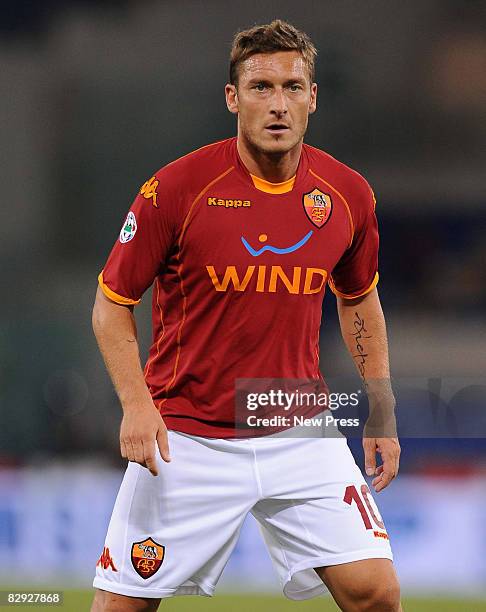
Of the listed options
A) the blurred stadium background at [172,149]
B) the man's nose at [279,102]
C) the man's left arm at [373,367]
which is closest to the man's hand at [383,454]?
the man's left arm at [373,367]

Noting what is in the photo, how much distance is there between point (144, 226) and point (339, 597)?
1.21 meters

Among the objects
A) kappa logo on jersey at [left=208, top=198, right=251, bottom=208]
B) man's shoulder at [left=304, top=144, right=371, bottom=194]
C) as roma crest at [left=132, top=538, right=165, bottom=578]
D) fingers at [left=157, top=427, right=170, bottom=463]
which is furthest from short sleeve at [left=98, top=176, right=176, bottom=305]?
as roma crest at [left=132, top=538, right=165, bottom=578]

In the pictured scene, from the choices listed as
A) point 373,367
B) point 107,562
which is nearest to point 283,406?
point 373,367

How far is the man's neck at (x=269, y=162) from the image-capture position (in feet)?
10.7

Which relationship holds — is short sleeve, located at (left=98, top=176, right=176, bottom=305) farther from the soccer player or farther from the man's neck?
the man's neck

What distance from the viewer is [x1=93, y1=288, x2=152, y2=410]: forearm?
3.01m

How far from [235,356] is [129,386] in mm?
357

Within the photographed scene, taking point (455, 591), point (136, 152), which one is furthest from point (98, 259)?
point (455, 591)

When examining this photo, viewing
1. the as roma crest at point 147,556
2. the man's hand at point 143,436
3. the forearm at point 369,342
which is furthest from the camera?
the forearm at point 369,342

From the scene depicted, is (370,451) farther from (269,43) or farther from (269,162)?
(269,43)

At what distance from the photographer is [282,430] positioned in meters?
3.22

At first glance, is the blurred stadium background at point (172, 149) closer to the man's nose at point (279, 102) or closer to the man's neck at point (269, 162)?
the man's neck at point (269, 162)

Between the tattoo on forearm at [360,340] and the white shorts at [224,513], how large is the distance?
42 centimetres

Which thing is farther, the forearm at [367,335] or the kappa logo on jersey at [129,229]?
the forearm at [367,335]
